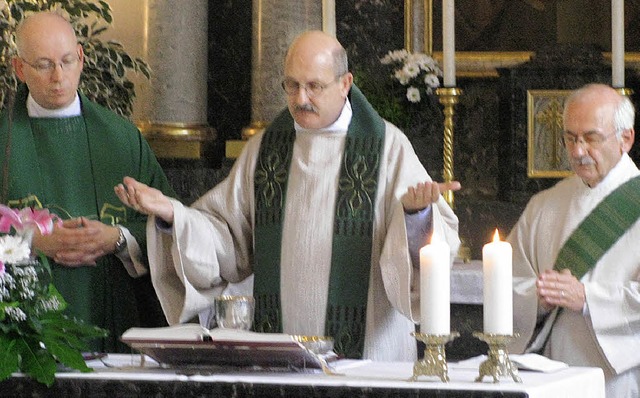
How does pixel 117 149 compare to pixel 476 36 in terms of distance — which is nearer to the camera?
pixel 117 149

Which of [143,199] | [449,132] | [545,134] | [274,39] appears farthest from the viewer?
[274,39]

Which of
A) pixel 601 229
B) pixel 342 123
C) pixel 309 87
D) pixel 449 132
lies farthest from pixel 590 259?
pixel 449 132

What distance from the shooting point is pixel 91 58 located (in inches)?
248

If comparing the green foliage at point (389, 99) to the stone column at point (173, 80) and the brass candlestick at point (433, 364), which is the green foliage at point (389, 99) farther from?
the brass candlestick at point (433, 364)

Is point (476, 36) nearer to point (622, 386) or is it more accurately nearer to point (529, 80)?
point (529, 80)

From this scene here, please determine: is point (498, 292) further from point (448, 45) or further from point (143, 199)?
point (448, 45)

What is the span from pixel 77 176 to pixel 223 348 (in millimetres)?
1876

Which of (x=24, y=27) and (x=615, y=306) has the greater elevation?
(x=24, y=27)

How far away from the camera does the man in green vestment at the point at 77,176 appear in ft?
15.9

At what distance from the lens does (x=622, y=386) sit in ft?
15.1

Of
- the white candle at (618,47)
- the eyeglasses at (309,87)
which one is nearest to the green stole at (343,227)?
the eyeglasses at (309,87)

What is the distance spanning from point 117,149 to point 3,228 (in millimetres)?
1691

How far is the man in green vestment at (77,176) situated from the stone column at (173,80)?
2.07 m

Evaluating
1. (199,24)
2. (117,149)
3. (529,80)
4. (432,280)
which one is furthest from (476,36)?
(432,280)
